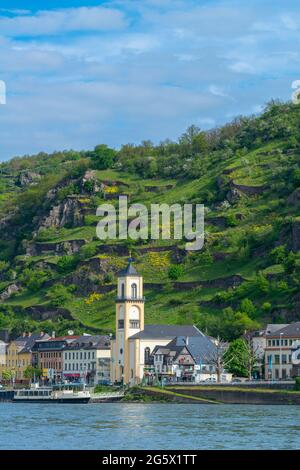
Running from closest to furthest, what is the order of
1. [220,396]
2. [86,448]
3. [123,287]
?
[86,448] → [220,396] → [123,287]

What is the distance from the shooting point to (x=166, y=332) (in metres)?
140

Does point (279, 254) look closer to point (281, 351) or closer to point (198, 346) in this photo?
point (198, 346)

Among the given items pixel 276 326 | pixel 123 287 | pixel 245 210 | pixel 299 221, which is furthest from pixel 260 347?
pixel 245 210

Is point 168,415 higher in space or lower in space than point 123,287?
lower

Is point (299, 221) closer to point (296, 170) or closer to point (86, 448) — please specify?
point (296, 170)

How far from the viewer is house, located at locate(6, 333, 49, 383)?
162375mm

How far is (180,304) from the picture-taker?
15812cm

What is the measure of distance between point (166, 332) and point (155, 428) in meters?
59.9

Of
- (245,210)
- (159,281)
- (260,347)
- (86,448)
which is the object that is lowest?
(86,448)

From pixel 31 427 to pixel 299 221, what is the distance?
85118mm

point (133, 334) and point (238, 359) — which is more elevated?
point (133, 334)

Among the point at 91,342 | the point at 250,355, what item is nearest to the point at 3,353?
the point at 91,342

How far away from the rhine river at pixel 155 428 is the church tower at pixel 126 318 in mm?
30801

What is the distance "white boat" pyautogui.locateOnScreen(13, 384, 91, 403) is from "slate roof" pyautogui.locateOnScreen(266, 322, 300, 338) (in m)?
19.3
